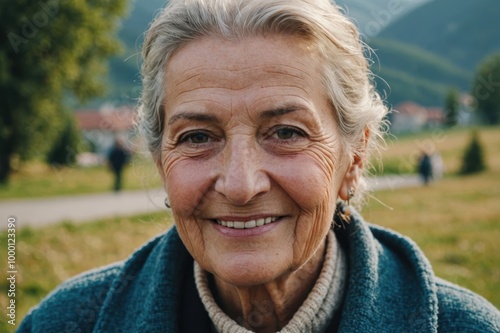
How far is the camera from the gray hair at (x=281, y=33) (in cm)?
224

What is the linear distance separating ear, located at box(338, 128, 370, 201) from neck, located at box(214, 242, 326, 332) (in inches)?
12.0

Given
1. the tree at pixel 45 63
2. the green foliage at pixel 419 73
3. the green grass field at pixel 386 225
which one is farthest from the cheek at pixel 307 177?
the green foliage at pixel 419 73

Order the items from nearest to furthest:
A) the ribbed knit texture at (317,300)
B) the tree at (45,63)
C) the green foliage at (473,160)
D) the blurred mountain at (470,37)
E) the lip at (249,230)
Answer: the lip at (249,230)
the ribbed knit texture at (317,300)
the tree at (45,63)
the green foliage at (473,160)
the blurred mountain at (470,37)

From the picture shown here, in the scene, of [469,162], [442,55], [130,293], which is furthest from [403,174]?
[442,55]

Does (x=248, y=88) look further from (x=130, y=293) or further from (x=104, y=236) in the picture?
(x=104, y=236)

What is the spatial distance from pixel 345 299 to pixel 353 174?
588mm

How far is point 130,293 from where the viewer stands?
277 centimetres

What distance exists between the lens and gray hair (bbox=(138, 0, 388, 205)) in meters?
2.24

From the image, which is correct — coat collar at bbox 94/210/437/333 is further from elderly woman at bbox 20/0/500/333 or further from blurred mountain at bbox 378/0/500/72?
blurred mountain at bbox 378/0/500/72

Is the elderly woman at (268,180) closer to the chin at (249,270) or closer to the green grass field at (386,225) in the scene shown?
the chin at (249,270)

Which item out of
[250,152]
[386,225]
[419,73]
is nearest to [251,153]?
[250,152]

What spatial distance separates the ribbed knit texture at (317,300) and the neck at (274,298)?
0.08 metres

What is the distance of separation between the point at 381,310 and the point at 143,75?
1.54 m

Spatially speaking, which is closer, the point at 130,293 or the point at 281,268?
the point at 281,268
